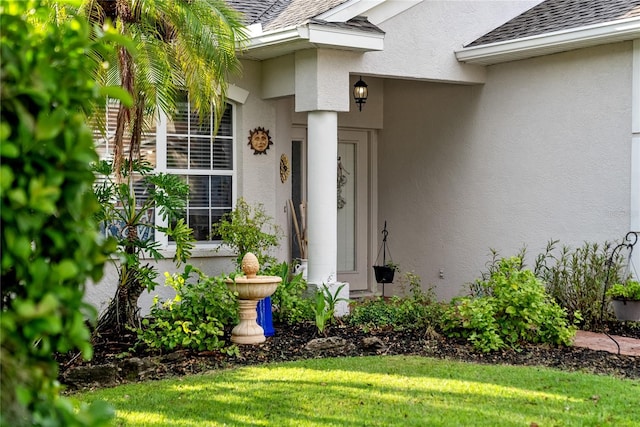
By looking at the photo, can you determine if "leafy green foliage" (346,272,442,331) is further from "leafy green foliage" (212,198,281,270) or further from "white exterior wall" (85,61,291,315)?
"white exterior wall" (85,61,291,315)

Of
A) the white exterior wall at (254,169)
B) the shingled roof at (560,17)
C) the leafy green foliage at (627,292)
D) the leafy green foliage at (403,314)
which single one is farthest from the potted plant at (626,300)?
the white exterior wall at (254,169)

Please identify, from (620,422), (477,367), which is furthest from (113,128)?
(620,422)

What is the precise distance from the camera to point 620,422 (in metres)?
6.15

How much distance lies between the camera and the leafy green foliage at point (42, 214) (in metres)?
2.23

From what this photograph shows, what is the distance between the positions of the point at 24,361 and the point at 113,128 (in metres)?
9.00

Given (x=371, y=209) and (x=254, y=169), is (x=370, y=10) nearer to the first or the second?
(x=254, y=169)

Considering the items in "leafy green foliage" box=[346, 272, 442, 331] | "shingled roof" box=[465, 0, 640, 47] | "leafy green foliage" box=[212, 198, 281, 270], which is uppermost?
"shingled roof" box=[465, 0, 640, 47]

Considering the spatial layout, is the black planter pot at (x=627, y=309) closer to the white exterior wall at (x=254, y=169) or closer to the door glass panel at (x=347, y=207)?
the white exterior wall at (x=254, y=169)

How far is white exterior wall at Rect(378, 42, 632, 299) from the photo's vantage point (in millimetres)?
11094

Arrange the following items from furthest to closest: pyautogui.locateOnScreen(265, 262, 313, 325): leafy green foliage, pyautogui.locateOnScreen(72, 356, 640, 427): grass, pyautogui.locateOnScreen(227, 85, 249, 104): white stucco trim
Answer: pyautogui.locateOnScreen(227, 85, 249, 104): white stucco trim
pyautogui.locateOnScreen(265, 262, 313, 325): leafy green foliage
pyautogui.locateOnScreen(72, 356, 640, 427): grass

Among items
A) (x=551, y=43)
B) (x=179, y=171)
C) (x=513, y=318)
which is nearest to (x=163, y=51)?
(x=179, y=171)

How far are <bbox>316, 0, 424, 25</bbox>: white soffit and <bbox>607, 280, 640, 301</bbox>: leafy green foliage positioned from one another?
454 cm

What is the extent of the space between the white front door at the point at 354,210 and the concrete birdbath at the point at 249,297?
4984 mm

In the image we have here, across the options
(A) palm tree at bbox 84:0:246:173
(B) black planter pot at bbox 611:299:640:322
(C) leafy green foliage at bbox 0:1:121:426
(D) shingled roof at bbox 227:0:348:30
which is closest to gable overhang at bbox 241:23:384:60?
(D) shingled roof at bbox 227:0:348:30
